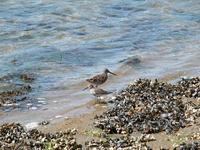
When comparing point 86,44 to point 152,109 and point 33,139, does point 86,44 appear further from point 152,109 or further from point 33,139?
point 33,139

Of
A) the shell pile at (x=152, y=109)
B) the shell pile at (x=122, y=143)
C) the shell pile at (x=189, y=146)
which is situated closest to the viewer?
the shell pile at (x=189, y=146)

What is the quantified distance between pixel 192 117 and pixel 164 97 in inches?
67.8

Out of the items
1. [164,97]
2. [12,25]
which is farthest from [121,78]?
[12,25]

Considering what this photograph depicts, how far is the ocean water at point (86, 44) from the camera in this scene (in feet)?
47.2

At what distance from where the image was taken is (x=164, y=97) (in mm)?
11828

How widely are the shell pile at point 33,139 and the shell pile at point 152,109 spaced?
85 centimetres

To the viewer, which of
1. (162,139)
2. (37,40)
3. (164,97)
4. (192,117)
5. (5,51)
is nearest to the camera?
(162,139)

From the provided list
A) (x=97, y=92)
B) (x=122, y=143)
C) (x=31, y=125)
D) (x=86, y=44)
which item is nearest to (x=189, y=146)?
(x=122, y=143)

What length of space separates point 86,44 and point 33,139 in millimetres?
9151

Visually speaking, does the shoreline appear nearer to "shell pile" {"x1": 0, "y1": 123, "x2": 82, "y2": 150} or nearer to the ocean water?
"shell pile" {"x1": 0, "y1": 123, "x2": 82, "y2": 150}

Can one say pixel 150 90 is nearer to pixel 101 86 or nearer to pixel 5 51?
pixel 101 86

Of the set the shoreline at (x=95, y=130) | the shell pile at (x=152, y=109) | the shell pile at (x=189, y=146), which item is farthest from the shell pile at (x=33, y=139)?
the shell pile at (x=189, y=146)

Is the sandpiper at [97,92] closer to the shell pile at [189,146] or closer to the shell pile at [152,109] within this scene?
the shell pile at [152,109]

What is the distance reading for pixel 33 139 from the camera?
10.2 metres
